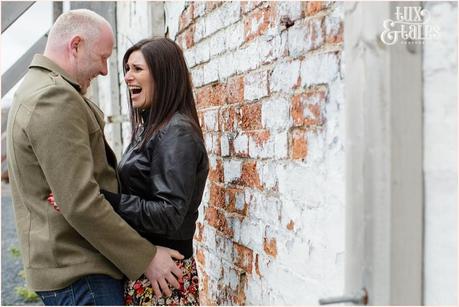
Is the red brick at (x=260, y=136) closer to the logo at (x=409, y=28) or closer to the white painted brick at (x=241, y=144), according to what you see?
the white painted brick at (x=241, y=144)

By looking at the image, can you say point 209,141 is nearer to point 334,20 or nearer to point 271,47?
point 271,47

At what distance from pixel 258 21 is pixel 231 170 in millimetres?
661

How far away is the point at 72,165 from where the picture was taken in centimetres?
205

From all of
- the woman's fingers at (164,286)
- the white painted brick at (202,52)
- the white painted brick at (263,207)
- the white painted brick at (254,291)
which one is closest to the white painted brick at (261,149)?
the white painted brick at (263,207)

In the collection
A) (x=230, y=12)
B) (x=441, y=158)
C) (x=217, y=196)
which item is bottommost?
(x=217, y=196)

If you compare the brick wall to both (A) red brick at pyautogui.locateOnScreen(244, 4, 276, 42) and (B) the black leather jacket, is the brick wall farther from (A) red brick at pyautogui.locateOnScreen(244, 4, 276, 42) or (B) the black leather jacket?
(B) the black leather jacket

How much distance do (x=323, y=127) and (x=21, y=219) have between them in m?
1.20

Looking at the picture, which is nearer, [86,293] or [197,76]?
[86,293]

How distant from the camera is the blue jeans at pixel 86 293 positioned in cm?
217

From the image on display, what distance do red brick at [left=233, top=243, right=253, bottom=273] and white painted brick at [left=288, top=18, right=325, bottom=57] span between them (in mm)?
845

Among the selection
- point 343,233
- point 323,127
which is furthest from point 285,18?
point 343,233

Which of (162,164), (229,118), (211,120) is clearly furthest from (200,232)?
(162,164)

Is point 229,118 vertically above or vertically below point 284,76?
below

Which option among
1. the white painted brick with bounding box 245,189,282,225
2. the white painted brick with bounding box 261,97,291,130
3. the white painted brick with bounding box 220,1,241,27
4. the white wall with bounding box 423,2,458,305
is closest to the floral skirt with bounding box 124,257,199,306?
the white painted brick with bounding box 245,189,282,225
